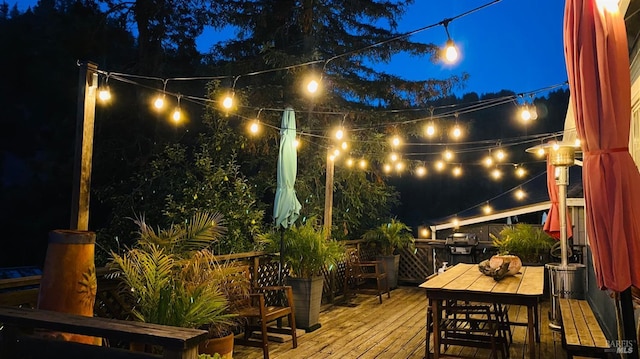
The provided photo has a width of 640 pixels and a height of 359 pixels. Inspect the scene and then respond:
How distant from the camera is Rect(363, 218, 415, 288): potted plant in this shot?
8578mm

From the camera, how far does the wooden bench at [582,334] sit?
304 centimetres

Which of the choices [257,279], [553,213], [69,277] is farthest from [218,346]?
[553,213]

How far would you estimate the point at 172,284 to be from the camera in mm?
3328

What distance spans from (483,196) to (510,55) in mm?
75883

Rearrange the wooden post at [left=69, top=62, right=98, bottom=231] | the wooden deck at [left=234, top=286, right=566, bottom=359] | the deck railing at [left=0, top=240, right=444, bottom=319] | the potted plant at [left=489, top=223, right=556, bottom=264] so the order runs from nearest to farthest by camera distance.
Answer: the deck railing at [left=0, top=240, right=444, bottom=319]
the wooden post at [left=69, top=62, right=98, bottom=231]
the wooden deck at [left=234, top=286, right=566, bottom=359]
the potted plant at [left=489, top=223, right=556, bottom=264]

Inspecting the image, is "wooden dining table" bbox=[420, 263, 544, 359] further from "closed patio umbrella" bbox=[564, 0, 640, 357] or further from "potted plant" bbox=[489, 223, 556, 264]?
"potted plant" bbox=[489, 223, 556, 264]

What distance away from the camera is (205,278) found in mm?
3580

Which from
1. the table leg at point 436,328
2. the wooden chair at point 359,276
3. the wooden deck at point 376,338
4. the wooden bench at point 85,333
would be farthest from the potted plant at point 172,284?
the wooden chair at point 359,276

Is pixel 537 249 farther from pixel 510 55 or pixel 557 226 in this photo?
pixel 510 55

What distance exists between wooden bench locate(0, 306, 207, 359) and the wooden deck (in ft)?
6.86

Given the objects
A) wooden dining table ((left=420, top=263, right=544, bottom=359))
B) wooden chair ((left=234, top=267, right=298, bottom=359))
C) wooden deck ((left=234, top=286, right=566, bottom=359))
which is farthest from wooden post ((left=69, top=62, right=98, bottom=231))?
wooden dining table ((left=420, top=263, right=544, bottom=359))

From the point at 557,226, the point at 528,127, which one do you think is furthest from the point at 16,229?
the point at 528,127

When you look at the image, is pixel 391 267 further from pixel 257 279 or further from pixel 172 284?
pixel 172 284

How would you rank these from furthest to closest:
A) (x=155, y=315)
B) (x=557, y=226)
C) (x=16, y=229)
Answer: (x=16, y=229) < (x=557, y=226) < (x=155, y=315)
